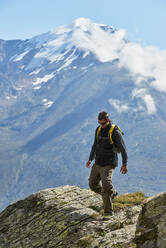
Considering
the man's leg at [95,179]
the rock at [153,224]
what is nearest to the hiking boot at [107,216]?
the man's leg at [95,179]

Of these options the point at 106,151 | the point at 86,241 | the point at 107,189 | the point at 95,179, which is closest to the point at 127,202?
the point at 95,179

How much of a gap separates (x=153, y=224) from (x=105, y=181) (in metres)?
3.95

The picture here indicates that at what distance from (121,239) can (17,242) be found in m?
Answer: 4.73

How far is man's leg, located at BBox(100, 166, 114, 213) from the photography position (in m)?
→ 12.3

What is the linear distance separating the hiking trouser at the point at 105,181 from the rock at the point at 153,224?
8.82 ft

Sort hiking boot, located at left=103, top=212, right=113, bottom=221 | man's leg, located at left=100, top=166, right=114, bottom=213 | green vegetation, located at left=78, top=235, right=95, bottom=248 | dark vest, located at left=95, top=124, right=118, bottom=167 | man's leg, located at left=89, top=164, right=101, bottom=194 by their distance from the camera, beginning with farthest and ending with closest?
man's leg, located at left=89, top=164, right=101, bottom=194, dark vest, located at left=95, top=124, right=118, bottom=167, man's leg, located at left=100, top=166, right=114, bottom=213, hiking boot, located at left=103, top=212, right=113, bottom=221, green vegetation, located at left=78, top=235, right=95, bottom=248

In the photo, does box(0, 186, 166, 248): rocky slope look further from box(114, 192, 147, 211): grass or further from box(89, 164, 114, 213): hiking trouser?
box(114, 192, 147, 211): grass

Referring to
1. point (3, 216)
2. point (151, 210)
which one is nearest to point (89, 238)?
point (151, 210)

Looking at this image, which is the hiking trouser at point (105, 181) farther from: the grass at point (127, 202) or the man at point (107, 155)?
the grass at point (127, 202)

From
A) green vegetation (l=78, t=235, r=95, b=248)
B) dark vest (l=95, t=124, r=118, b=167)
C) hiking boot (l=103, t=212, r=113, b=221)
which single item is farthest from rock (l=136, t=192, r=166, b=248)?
dark vest (l=95, t=124, r=118, b=167)

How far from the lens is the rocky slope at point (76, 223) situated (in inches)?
354

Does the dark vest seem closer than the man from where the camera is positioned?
No

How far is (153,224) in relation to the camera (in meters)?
8.84

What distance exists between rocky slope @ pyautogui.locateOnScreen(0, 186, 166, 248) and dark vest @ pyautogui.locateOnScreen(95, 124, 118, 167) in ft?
6.77
